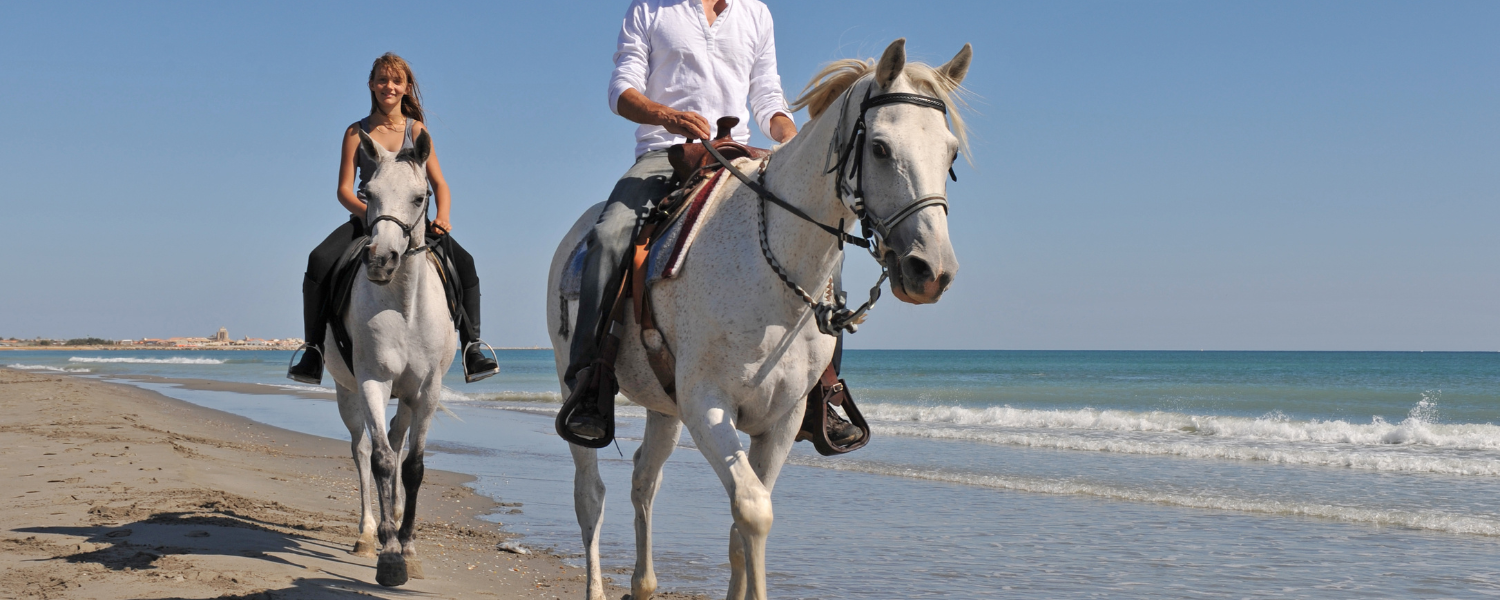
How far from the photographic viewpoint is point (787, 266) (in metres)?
3.15

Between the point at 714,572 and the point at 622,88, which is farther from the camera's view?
the point at 714,572

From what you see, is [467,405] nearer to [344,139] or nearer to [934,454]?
[934,454]

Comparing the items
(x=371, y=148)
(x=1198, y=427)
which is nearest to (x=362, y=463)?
(x=371, y=148)

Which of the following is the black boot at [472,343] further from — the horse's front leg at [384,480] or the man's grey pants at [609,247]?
the man's grey pants at [609,247]

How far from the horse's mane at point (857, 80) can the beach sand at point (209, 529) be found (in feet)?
9.67

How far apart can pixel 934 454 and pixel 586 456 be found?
951 cm

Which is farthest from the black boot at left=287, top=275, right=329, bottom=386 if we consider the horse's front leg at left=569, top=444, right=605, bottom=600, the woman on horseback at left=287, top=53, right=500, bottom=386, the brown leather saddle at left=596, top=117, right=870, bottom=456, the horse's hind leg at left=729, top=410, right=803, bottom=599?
the horse's hind leg at left=729, top=410, right=803, bottom=599

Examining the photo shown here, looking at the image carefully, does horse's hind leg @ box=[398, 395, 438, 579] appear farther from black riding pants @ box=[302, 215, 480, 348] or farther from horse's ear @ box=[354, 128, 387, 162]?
horse's ear @ box=[354, 128, 387, 162]

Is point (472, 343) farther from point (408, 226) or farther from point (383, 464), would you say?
point (408, 226)

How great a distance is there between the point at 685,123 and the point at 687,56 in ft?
1.55

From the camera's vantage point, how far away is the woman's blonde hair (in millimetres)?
6020

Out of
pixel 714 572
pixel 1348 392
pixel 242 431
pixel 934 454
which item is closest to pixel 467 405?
pixel 242 431

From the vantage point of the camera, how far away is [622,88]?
412cm

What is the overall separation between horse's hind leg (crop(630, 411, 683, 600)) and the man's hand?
1134 mm
